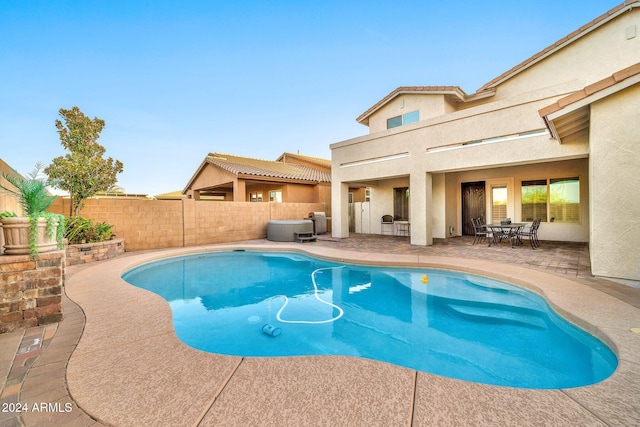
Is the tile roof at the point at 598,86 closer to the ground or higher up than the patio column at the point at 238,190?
higher up

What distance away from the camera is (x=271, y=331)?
13.6 ft

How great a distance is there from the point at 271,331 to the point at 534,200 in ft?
40.1

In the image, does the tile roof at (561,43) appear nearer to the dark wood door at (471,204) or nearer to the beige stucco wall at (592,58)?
the beige stucco wall at (592,58)

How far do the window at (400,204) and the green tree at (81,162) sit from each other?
475 inches

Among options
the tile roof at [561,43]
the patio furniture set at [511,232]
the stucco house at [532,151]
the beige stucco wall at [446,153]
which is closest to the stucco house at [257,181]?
the stucco house at [532,151]

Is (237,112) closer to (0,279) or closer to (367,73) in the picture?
(367,73)

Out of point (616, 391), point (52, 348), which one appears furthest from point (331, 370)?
point (52, 348)

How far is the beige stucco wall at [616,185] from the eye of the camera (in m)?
4.98

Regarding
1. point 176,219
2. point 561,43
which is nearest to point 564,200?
point 561,43

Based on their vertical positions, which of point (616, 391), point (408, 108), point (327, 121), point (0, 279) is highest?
point (327, 121)

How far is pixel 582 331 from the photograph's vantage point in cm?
352

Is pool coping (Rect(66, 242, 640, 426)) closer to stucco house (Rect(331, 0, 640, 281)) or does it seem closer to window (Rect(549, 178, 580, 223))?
stucco house (Rect(331, 0, 640, 281))

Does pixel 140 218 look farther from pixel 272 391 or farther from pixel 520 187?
pixel 520 187

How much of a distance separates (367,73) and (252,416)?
14986 millimetres
